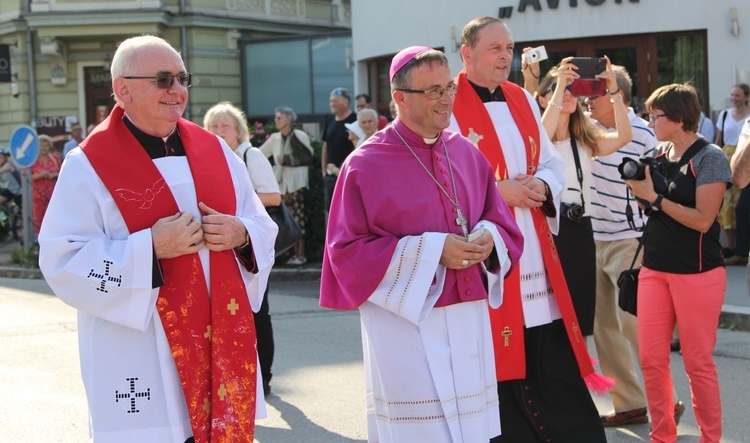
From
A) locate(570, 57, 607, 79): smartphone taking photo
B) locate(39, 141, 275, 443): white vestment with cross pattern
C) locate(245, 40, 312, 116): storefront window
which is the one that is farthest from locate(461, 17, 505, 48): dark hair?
locate(245, 40, 312, 116): storefront window

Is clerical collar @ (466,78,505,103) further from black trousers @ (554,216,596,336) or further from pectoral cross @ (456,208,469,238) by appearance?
pectoral cross @ (456,208,469,238)

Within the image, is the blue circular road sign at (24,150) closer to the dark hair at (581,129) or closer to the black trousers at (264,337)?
the black trousers at (264,337)

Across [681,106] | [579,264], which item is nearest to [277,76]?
[579,264]

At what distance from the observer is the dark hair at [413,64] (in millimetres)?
4168

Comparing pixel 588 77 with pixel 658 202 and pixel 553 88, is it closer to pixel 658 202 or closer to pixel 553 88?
pixel 553 88

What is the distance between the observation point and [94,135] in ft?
12.7

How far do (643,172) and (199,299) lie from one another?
2.61m

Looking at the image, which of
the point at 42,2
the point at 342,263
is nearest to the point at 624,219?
the point at 342,263

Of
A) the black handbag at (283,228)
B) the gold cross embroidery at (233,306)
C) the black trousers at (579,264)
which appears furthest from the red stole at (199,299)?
the black handbag at (283,228)

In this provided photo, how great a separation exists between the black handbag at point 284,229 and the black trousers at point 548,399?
2.54m

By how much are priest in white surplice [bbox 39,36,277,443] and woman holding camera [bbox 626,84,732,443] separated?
236 cm

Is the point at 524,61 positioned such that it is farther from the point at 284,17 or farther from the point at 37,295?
the point at 284,17

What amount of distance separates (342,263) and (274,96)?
23.3 meters

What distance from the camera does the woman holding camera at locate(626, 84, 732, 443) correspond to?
5.34m
